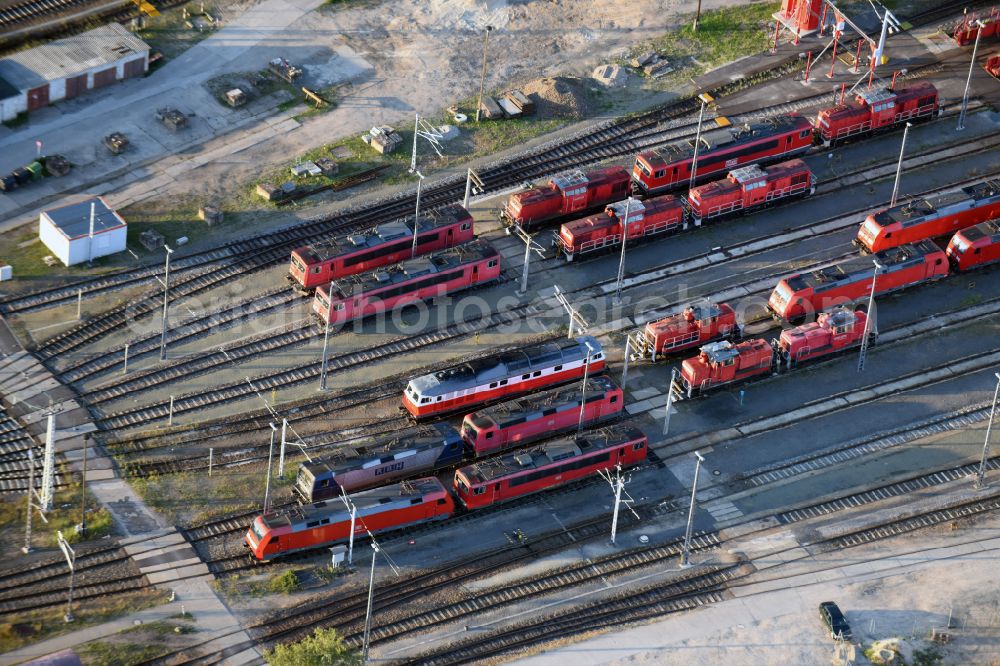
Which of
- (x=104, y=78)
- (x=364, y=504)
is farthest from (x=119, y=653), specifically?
(x=104, y=78)

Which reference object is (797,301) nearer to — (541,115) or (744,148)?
(744,148)

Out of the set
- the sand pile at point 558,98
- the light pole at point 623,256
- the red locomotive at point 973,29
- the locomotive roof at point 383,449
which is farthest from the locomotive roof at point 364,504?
the red locomotive at point 973,29

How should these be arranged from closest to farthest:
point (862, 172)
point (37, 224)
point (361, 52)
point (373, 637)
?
point (373, 637)
point (37, 224)
point (862, 172)
point (361, 52)

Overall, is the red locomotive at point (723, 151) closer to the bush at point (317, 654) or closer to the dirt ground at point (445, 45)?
the dirt ground at point (445, 45)

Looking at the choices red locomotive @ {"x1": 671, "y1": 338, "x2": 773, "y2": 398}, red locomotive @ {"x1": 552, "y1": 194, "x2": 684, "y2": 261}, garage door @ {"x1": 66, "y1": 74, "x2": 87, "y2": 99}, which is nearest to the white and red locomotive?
red locomotive @ {"x1": 671, "y1": 338, "x2": 773, "y2": 398}

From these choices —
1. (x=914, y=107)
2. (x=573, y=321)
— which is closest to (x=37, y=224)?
(x=573, y=321)

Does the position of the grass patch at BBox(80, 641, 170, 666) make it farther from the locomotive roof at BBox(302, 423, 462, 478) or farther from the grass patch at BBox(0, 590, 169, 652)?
the locomotive roof at BBox(302, 423, 462, 478)

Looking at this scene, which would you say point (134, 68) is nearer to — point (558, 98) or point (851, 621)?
point (558, 98)
